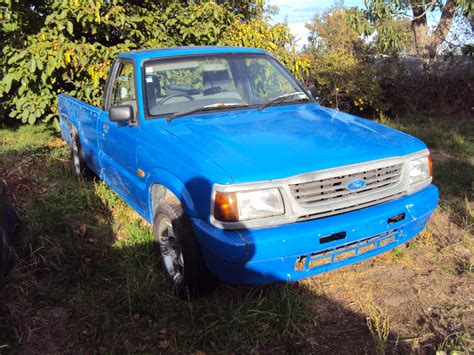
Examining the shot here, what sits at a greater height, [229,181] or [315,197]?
[229,181]

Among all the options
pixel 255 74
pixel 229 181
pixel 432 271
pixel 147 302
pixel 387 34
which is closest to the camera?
pixel 229 181

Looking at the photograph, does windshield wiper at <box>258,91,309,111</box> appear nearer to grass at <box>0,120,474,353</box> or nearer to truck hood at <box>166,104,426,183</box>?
truck hood at <box>166,104,426,183</box>

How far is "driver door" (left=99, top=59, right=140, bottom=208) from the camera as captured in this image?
3.54m

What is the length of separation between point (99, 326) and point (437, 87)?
9498mm

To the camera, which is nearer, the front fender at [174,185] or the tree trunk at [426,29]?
the front fender at [174,185]

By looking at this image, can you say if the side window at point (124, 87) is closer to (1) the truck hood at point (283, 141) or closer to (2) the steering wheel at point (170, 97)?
(2) the steering wheel at point (170, 97)

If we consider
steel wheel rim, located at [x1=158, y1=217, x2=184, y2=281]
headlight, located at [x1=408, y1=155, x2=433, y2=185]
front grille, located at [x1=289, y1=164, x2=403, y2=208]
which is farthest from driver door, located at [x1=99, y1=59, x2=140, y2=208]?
headlight, located at [x1=408, y1=155, x2=433, y2=185]

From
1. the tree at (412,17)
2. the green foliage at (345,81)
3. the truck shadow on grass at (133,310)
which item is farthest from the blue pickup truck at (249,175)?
the tree at (412,17)

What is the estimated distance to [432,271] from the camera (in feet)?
10.8

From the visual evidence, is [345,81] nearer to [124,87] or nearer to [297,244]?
[124,87]

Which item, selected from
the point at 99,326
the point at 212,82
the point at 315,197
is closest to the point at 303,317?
the point at 315,197

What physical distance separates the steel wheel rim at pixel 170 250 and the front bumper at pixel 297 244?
0.38 metres

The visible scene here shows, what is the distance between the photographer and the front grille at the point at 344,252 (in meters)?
2.59

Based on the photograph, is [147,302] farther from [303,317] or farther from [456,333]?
[456,333]
